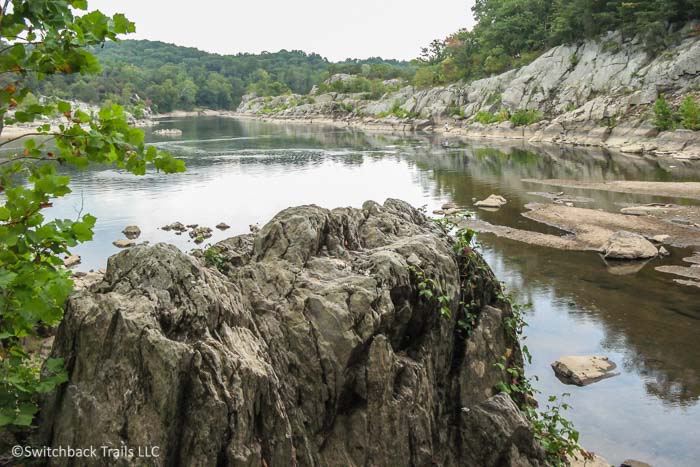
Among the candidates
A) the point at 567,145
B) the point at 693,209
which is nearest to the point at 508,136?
the point at 567,145

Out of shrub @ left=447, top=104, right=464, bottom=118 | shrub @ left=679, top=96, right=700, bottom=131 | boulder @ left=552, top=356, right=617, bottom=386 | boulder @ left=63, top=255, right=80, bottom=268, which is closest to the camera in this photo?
boulder @ left=552, top=356, right=617, bottom=386

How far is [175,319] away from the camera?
22.6 feet

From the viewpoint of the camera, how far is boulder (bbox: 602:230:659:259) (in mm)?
27672

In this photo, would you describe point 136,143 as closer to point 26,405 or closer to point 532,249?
point 26,405

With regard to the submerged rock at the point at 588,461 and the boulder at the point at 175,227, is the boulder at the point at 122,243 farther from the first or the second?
the submerged rock at the point at 588,461

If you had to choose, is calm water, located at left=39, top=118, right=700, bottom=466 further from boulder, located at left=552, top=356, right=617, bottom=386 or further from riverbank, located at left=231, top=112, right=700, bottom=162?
riverbank, located at left=231, top=112, right=700, bottom=162

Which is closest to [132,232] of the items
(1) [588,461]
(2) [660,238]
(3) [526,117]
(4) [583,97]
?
(1) [588,461]

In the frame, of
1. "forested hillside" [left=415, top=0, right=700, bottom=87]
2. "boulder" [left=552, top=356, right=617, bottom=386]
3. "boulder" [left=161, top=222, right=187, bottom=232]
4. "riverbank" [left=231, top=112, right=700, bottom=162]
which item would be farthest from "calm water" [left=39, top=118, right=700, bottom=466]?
"forested hillside" [left=415, top=0, right=700, bottom=87]

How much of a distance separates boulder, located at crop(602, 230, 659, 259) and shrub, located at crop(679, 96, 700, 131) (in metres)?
40.9

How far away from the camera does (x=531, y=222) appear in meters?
36.4

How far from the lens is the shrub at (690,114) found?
61562 mm

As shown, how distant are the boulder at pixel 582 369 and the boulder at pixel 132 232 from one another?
2419cm

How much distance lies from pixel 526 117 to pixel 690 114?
3369cm

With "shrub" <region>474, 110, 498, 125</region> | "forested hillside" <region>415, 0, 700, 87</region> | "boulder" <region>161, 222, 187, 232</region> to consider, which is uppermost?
"forested hillside" <region>415, 0, 700, 87</region>
